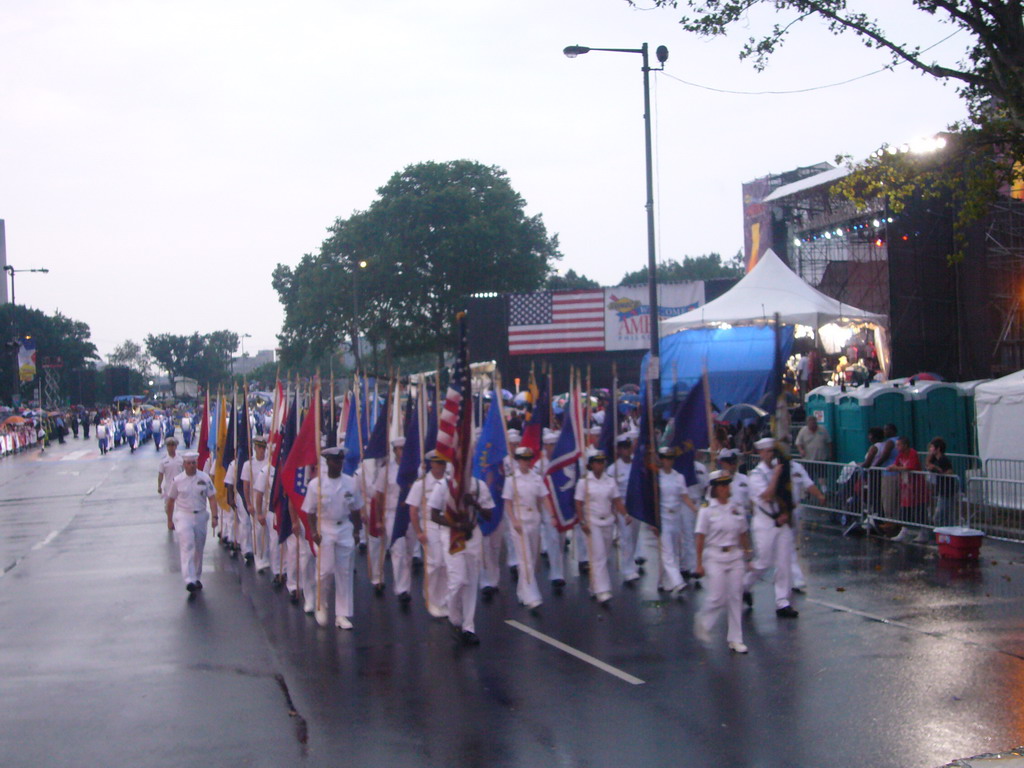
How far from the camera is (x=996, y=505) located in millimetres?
13617

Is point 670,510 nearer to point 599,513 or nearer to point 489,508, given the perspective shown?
point 599,513

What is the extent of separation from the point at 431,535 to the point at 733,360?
56.2 feet

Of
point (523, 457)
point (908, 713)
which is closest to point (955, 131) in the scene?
point (523, 457)

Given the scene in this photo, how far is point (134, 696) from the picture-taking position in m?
7.52

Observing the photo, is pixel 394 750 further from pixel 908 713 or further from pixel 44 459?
pixel 44 459

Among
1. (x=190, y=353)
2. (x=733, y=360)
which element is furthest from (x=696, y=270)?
(x=733, y=360)

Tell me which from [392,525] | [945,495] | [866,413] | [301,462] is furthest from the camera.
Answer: [866,413]

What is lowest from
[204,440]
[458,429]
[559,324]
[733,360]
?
[204,440]

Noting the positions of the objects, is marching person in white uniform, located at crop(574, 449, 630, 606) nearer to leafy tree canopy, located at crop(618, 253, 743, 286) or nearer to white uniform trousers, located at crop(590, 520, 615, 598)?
white uniform trousers, located at crop(590, 520, 615, 598)

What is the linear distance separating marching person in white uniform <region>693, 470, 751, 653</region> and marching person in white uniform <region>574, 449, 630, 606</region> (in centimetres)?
204

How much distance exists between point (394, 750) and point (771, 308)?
19564 millimetres

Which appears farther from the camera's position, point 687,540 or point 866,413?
point 866,413

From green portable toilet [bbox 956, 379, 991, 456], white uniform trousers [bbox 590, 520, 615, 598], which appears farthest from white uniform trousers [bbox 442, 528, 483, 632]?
green portable toilet [bbox 956, 379, 991, 456]

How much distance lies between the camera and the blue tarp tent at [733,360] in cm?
2486
